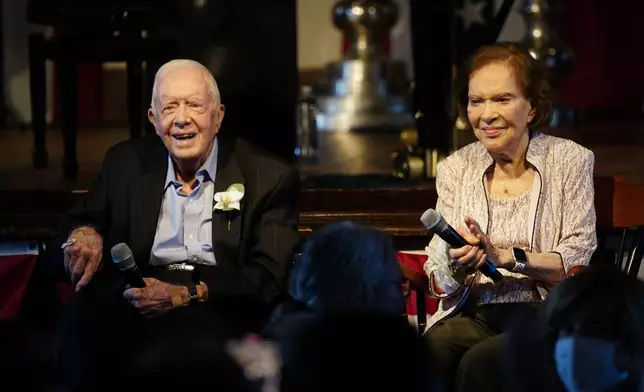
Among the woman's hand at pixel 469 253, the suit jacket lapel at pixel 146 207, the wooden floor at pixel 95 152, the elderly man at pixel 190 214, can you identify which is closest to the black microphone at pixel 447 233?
the woman's hand at pixel 469 253

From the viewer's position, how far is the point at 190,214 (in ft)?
9.23

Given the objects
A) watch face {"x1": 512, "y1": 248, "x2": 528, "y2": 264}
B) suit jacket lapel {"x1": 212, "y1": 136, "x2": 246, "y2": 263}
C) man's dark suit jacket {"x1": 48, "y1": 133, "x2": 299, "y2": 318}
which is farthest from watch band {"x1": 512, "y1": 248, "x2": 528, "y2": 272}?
suit jacket lapel {"x1": 212, "y1": 136, "x2": 246, "y2": 263}

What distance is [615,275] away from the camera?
5.77 feet

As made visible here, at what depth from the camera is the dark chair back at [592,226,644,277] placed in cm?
293

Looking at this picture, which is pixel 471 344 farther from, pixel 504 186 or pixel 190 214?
pixel 190 214

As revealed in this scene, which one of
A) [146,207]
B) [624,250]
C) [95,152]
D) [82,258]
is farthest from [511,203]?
[95,152]

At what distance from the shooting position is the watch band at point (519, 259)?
2.60 metres

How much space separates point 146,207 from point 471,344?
2.78ft

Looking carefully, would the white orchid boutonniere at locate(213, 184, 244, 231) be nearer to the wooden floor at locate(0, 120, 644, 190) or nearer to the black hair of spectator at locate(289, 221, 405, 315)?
the black hair of spectator at locate(289, 221, 405, 315)

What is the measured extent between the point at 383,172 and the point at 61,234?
1.99 meters

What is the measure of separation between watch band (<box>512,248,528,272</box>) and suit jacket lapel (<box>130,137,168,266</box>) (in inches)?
33.9

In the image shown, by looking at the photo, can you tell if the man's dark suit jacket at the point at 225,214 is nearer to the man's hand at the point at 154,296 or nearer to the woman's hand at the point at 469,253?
the man's hand at the point at 154,296

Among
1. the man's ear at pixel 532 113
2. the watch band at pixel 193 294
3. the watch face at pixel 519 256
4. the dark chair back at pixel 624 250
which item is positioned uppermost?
the man's ear at pixel 532 113

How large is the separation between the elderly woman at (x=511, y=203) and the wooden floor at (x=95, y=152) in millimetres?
1425
